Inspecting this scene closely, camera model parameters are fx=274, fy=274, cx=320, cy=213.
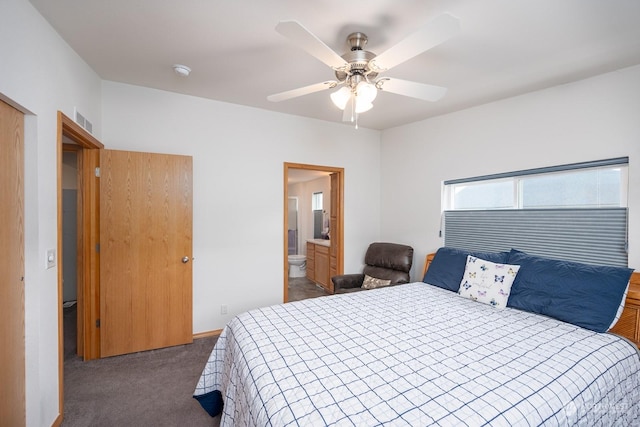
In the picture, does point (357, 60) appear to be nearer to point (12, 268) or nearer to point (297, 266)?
point (12, 268)

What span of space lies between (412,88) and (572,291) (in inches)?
70.8

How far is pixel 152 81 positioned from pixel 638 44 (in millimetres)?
3865

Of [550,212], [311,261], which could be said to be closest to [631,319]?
[550,212]

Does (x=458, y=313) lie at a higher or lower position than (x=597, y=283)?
lower

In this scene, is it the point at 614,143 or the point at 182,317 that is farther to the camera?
the point at 182,317

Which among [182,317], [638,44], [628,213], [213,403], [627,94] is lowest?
[213,403]

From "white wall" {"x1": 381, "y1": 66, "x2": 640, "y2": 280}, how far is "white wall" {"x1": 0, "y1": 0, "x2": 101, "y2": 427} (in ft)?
11.7

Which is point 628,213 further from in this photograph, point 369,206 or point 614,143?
point 369,206

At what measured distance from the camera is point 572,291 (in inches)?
75.5

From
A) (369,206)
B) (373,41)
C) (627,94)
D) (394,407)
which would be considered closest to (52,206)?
(394,407)

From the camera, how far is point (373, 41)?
194cm

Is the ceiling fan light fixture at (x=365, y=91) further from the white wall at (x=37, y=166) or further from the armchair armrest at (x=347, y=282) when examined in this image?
the armchair armrest at (x=347, y=282)

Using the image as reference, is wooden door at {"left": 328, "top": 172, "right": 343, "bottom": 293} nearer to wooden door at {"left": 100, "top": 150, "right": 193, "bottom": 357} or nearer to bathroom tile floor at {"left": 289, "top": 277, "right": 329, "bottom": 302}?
bathroom tile floor at {"left": 289, "top": 277, "right": 329, "bottom": 302}

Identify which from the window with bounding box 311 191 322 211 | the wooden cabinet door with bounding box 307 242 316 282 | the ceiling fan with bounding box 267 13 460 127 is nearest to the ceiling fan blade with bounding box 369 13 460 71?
the ceiling fan with bounding box 267 13 460 127
